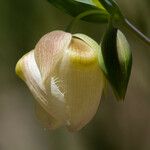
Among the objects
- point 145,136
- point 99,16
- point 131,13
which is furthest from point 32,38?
point 99,16

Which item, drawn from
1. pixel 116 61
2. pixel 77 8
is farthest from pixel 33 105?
pixel 116 61

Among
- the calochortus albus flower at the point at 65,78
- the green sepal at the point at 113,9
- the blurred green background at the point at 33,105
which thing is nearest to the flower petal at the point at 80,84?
the calochortus albus flower at the point at 65,78

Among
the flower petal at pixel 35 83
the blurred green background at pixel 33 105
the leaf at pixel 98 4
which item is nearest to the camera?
the flower petal at pixel 35 83

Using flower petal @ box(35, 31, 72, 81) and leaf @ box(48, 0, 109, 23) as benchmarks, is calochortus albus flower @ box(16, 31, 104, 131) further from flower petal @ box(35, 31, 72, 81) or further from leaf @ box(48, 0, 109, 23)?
leaf @ box(48, 0, 109, 23)

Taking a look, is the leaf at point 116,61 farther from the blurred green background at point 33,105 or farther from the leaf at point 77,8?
the blurred green background at point 33,105

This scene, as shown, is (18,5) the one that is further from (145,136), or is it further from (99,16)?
(99,16)
